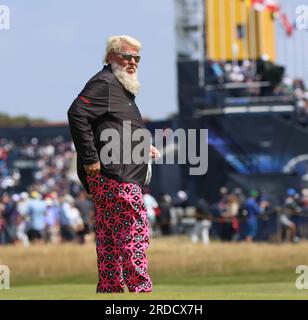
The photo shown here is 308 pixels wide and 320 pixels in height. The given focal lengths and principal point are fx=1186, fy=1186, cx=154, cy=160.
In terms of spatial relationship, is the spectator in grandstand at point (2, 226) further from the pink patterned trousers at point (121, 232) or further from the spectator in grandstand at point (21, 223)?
the pink patterned trousers at point (121, 232)

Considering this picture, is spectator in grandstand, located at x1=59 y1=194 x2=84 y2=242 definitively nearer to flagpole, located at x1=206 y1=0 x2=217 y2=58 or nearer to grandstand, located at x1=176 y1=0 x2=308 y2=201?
grandstand, located at x1=176 y1=0 x2=308 y2=201

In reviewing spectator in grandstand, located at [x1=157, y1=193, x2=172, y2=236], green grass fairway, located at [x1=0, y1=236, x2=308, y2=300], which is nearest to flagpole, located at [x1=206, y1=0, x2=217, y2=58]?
spectator in grandstand, located at [x1=157, y1=193, x2=172, y2=236]

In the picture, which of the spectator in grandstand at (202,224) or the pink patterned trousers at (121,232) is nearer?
the pink patterned trousers at (121,232)

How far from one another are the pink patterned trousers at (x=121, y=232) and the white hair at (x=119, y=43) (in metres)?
1.06

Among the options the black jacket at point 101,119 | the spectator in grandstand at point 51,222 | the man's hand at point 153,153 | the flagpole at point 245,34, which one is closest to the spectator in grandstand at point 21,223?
the spectator in grandstand at point 51,222

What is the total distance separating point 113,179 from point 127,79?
819mm

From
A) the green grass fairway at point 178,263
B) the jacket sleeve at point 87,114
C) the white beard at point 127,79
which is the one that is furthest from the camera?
the green grass fairway at point 178,263

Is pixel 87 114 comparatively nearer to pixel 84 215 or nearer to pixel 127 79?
pixel 127 79

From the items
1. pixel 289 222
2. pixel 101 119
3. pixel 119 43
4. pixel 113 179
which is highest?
pixel 119 43

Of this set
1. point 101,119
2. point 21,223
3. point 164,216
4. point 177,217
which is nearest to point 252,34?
point 177,217

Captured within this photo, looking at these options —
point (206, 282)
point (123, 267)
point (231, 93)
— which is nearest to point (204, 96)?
point (231, 93)

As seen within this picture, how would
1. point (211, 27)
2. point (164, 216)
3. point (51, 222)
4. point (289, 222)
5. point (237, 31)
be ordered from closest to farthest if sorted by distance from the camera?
point (289, 222) → point (51, 222) → point (164, 216) → point (211, 27) → point (237, 31)

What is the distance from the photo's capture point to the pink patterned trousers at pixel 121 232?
30.1ft

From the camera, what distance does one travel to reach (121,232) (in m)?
9.20
